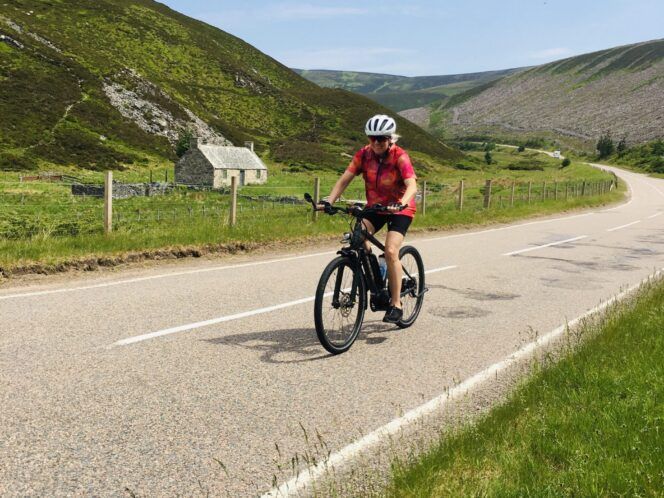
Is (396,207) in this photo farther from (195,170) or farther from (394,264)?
(195,170)

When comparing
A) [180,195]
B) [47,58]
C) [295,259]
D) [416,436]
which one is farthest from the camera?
[47,58]

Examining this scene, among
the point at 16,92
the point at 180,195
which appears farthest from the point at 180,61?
the point at 180,195

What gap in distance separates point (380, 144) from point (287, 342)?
219 centimetres

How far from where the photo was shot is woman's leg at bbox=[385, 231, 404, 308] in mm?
6094

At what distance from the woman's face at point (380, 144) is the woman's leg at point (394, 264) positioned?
84 cm

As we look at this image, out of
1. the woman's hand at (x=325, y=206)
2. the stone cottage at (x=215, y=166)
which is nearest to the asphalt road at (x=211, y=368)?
the woman's hand at (x=325, y=206)

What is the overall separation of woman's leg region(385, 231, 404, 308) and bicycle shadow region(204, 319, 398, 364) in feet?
1.62

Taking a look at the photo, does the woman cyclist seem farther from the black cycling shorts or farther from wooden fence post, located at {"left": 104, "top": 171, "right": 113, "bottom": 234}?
wooden fence post, located at {"left": 104, "top": 171, "right": 113, "bottom": 234}

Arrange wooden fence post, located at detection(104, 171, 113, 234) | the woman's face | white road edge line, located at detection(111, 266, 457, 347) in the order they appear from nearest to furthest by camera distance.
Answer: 1. white road edge line, located at detection(111, 266, 457, 347)
2. the woman's face
3. wooden fence post, located at detection(104, 171, 113, 234)

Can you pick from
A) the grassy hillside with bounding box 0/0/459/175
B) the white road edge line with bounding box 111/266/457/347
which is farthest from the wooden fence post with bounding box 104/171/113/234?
the grassy hillside with bounding box 0/0/459/175

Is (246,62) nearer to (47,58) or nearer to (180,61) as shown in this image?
(180,61)

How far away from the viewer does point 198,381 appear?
4.77 meters

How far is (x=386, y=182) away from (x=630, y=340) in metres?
2.79

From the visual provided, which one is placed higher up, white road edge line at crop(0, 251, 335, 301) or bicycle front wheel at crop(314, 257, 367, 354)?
bicycle front wheel at crop(314, 257, 367, 354)
